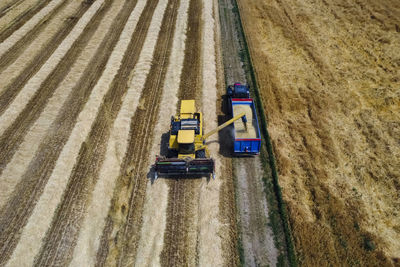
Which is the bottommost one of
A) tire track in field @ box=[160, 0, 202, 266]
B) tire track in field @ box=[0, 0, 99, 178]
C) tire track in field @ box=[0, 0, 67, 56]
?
tire track in field @ box=[160, 0, 202, 266]

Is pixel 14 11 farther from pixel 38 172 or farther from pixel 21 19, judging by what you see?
pixel 38 172

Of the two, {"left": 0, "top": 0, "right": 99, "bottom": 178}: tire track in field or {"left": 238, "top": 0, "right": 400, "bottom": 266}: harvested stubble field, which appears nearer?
{"left": 238, "top": 0, "right": 400, "bottom": 266}: harvested stubble field

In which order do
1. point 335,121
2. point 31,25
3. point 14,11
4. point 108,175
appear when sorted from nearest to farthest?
point 108,175, point 335,121, point 31,25, point 14,11

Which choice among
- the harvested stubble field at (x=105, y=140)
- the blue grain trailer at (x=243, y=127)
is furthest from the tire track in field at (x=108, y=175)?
the blue grain trailer at (x=243, y=127)

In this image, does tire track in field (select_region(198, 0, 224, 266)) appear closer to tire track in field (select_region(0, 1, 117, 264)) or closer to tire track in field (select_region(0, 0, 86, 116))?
tire track in field (select_region(0, 1, 117, 264))

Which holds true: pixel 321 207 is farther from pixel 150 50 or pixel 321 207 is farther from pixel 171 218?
pixel 150 50

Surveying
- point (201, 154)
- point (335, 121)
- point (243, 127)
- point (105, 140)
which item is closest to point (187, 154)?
point (201, 154)

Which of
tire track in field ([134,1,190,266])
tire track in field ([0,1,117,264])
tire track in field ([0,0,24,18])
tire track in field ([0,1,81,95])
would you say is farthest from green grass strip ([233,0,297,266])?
tire track in field ([0,0,24,18])
